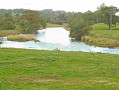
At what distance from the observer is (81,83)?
38.9ft

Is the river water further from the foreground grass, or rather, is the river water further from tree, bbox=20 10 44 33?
tree, bbox=20 10 44 33

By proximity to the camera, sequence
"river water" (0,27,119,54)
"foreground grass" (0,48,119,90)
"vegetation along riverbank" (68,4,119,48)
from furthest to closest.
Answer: "vegetation along riverbank" (68,4,119,48) → "river water" (0,27,119,54) → "foreground grass" (0,48,119,90)

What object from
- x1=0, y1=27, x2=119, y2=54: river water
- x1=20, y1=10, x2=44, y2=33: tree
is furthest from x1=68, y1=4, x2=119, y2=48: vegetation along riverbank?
x1=20, y1=10, x2=44, y2=33: tree

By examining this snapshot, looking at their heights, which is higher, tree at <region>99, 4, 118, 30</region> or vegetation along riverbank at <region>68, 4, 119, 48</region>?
tree at <region>99, 4, 118, 30</region>

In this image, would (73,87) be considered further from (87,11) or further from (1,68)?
(87,11)

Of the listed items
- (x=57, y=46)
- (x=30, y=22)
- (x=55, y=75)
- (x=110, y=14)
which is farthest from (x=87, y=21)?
(x=55, y=75)

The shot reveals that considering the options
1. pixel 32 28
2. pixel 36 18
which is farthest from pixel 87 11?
pixel 32 28

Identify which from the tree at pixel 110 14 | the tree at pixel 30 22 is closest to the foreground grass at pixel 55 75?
the tree at pixel 110 14

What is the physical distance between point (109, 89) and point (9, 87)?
4.47 m

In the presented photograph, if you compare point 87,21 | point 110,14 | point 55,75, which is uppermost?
point 110,14

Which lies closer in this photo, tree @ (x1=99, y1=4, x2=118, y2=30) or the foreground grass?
the foreground grass

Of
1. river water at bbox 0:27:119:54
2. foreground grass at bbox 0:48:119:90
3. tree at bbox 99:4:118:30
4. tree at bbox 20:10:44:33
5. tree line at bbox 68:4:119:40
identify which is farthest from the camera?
tree at bbox 20:10:44:33

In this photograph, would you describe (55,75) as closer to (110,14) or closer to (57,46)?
(57,46)

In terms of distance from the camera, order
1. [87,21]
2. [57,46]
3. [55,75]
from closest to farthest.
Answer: [55,75] → [57,46] → [87,21]
